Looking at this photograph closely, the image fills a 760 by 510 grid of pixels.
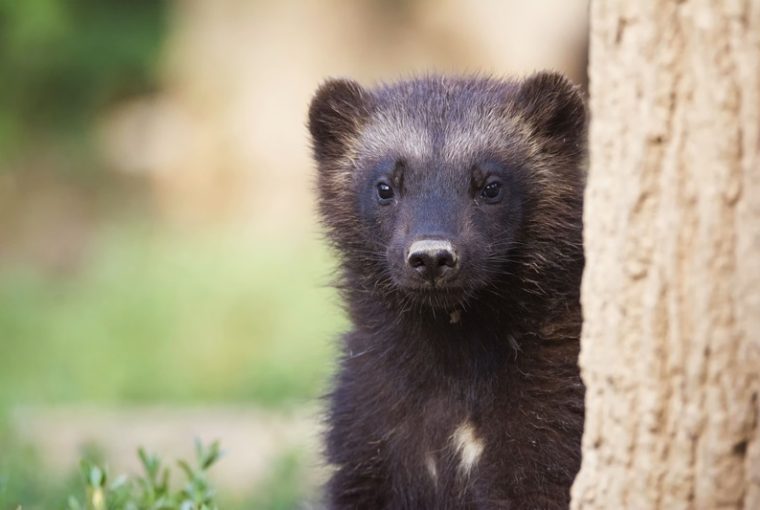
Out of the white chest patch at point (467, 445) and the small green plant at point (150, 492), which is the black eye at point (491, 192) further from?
the small green plant at point (150, 492)

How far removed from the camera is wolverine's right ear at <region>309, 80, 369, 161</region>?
5.65 m

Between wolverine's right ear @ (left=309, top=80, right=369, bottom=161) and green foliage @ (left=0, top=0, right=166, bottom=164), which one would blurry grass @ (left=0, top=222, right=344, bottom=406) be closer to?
green foliage @ (left=0, top=0, right=166, bottom=164)

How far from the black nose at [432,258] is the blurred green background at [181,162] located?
7074 mm

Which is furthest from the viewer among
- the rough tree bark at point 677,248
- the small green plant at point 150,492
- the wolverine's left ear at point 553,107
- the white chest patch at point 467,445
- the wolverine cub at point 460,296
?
the wolverine's left ear at point 553,107

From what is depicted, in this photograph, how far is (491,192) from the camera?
5.12 metres

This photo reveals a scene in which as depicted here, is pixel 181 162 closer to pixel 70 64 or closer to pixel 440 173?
pixel 70 64

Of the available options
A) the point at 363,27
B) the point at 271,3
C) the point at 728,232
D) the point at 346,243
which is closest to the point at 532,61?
the point at 363,27

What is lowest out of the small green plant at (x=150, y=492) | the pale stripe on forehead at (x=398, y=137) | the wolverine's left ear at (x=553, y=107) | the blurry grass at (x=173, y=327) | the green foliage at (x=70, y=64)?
the blurry grass at (x=173, y=327)

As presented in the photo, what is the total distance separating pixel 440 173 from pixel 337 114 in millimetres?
844

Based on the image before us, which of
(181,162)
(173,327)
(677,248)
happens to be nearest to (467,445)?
(677,248)

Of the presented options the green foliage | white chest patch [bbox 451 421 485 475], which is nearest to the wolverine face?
white chest patch [bbox 451 421 485 475]

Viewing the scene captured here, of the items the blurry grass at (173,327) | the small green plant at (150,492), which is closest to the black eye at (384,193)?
the small green plant at (150,492)

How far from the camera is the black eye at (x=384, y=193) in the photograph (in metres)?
5.19

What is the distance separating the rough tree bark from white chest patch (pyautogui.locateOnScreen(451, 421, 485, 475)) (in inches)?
59.9
